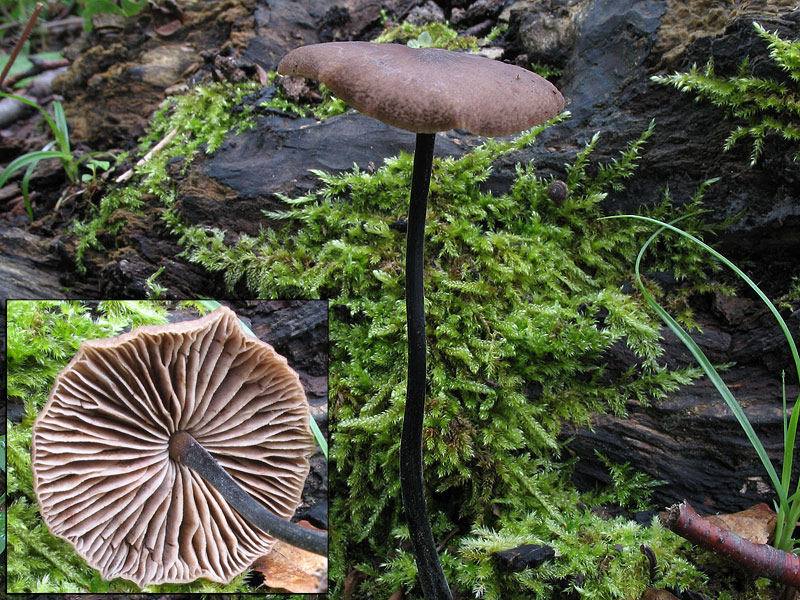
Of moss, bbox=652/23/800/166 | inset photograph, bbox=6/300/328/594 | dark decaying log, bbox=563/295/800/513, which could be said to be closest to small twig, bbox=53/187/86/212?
inset photograph, bbox=6/300/328/594

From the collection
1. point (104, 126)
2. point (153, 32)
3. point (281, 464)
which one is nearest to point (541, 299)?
point (281, 464)

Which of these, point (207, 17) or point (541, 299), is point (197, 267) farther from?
point (207, 17)

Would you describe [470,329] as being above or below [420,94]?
below

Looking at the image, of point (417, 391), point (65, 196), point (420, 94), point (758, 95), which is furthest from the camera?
point (65, 196)

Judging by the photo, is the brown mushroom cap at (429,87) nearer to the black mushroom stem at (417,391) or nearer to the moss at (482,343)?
the black mushroom stem at (417,391)

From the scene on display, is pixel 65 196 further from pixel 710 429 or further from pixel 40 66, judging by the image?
pixel 710 429

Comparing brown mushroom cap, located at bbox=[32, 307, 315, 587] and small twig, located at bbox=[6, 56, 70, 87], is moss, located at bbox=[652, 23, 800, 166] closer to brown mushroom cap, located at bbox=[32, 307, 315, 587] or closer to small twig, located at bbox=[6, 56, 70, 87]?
brown mushroom cap, located at bbox=[32, 307, 315, 587]

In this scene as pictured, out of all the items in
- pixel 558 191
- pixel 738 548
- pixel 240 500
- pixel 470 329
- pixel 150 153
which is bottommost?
pixel 240 500

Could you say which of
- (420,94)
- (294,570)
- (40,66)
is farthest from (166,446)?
(40,66)
